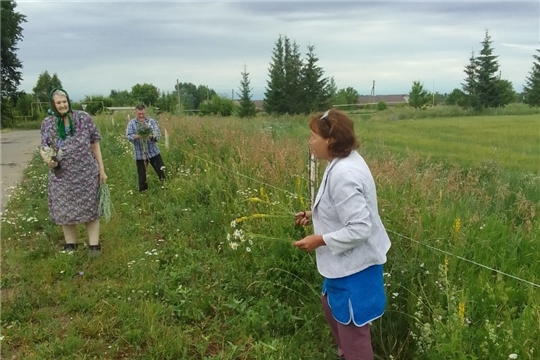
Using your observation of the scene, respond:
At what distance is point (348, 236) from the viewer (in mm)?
2445

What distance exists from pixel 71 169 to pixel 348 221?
3920 mm

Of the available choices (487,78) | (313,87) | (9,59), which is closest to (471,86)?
(487,78)

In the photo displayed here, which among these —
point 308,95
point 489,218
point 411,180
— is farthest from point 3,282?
point 308,95

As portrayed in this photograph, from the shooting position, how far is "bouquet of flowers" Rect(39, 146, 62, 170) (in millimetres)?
5105

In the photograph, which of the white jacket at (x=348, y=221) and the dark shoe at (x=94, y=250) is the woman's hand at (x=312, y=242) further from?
the dark shoe at (x=94, y=250)

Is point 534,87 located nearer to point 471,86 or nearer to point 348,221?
point 471,86

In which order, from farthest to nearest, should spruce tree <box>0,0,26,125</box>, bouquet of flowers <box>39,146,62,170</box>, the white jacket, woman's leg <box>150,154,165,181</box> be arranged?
spruce tree <box>0,0,26,125</box> → woman's leg <box>150,154,165,181</box> → bouquet of flowers <box>39,146,62,170</box> → the white jacket

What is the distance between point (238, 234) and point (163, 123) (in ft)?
32.1

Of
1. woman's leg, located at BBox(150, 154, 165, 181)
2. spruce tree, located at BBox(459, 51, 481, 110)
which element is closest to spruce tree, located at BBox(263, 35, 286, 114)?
spruce tree, located at BBox(459, 51, 481, 110)

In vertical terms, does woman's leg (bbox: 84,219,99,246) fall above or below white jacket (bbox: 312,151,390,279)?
below

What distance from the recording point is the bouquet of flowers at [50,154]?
5105mm

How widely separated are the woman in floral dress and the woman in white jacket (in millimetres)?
3520

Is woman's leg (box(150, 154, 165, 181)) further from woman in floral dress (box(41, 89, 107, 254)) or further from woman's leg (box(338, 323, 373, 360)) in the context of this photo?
woman's leg (box(338, 323, 373, 360))

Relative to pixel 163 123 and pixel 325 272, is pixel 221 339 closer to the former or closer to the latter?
pixel 325 272
